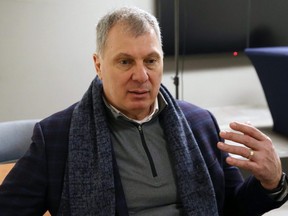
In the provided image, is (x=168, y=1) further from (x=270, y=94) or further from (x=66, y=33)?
(x=270, y=94)

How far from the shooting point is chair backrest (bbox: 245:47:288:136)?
2340 millimetres

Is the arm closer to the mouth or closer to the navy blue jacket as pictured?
the navy blue jacket

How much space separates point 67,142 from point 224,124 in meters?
2.06

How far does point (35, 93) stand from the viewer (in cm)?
305

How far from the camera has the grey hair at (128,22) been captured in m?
1.11

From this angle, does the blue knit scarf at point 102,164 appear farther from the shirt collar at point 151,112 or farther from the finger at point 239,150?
the finger at point 239,150

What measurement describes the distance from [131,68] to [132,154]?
27 cm

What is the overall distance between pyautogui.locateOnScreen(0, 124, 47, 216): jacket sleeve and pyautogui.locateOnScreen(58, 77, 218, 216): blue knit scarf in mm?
69

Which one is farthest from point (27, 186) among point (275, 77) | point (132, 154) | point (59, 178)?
point (275, 77)

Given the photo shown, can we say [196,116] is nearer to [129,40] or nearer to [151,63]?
[151,63]

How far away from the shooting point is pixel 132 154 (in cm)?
118

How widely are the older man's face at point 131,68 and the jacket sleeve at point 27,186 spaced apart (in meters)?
0.28

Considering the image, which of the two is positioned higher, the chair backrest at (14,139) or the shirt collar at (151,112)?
the shirt collar at (151,112)

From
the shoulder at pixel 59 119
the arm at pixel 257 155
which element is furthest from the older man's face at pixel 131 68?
the arm at pixel 257 155
